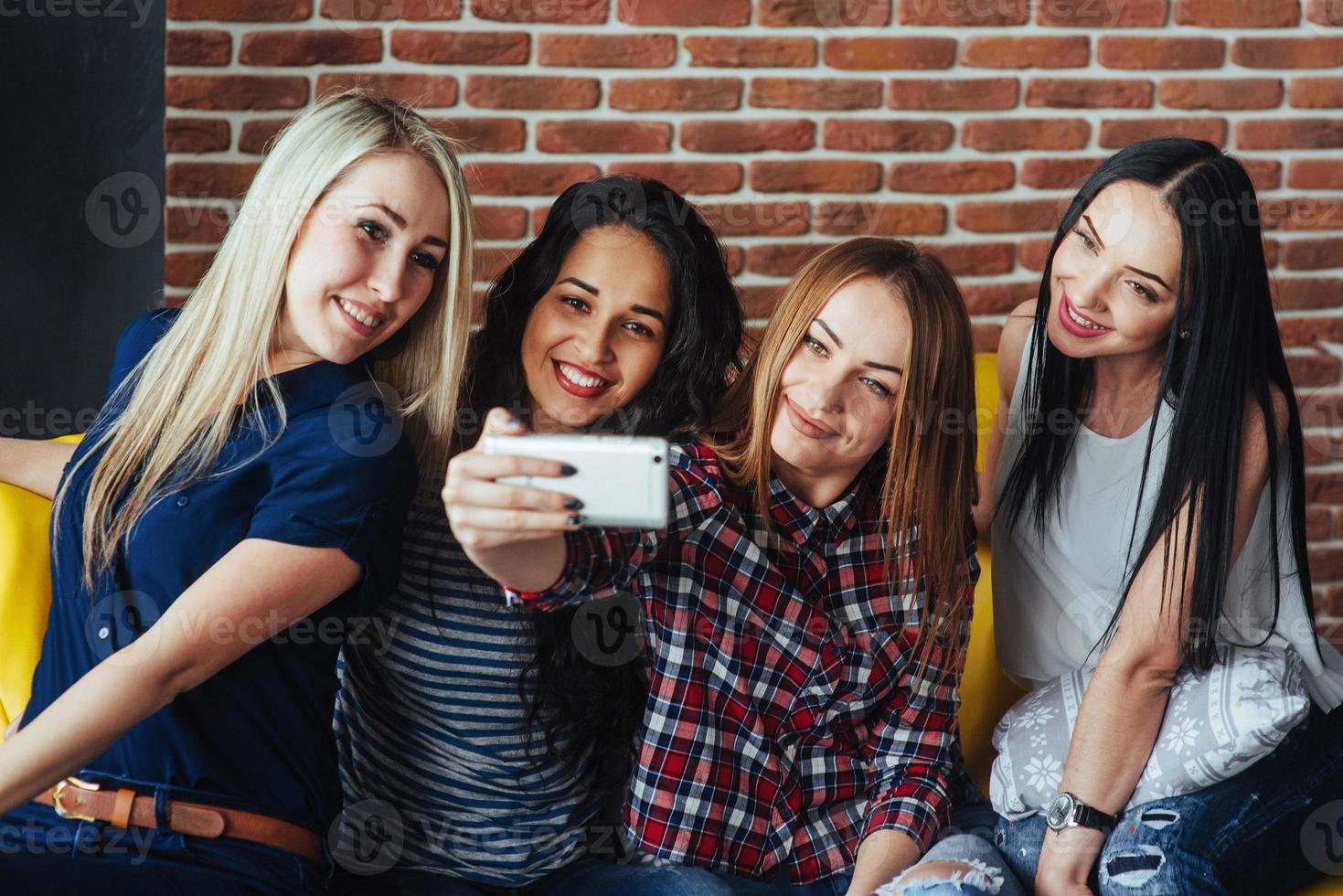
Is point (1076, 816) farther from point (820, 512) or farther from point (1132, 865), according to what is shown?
point (820, 512)

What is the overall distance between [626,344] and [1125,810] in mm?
808

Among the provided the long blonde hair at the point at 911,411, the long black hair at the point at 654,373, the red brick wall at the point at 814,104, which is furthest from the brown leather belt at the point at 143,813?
the red brick wall at the point at 814,104

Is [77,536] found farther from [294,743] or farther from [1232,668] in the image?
[1232,668]

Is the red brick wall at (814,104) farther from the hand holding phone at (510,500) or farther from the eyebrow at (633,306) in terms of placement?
the hand holding phone at (510,500)

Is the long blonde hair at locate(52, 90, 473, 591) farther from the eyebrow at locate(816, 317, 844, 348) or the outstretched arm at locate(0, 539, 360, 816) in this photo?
the eyebrow at locate(816, 317, 844, 348)

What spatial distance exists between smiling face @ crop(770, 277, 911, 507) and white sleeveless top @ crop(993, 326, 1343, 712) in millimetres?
363

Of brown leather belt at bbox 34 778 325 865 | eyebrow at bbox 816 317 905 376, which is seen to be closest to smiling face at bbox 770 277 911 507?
eyebrow at bbox 816 317 905 376

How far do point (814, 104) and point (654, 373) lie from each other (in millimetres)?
1087

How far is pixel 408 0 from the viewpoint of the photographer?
88.4 inches

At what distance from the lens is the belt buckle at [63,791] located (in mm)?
1213

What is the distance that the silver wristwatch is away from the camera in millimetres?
1404

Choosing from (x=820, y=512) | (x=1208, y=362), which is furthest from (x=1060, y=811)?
(x=1208, y=362)

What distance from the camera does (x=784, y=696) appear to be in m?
1.44

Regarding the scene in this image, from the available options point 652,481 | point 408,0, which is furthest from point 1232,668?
point 408,0
